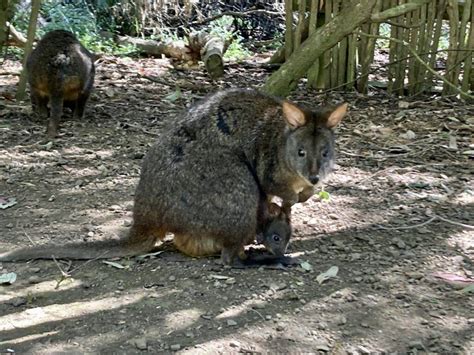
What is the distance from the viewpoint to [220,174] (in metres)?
4.11

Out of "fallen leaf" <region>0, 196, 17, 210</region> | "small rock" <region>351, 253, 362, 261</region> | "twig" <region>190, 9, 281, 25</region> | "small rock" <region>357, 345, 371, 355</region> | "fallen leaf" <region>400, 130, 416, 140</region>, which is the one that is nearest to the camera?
"small rock" <region>357, 345, 371, 355</region>

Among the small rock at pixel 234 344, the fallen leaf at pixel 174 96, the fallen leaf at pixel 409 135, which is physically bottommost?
the small rock at pixel 234 344

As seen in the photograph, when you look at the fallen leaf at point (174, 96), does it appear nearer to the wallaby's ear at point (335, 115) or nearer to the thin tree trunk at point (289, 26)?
the thin tree trunk at point (289, 26)

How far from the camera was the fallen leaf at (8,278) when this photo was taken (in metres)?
3.93

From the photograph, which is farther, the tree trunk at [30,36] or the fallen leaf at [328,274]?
the tree trunk at [30,36]

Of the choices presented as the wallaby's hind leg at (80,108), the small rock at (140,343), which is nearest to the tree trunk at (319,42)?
the wallaby's hind leg at (80,108)

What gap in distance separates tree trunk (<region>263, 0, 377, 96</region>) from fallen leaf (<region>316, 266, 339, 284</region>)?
2.52 m

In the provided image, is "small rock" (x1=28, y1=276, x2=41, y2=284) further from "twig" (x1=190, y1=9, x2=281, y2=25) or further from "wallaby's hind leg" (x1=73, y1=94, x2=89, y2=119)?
"twig" (x1=190, y1=9, x2=281, y2=25)

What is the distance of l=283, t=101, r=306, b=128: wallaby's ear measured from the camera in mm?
4160

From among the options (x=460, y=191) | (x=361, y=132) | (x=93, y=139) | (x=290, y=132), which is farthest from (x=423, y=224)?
(x=93, y=139)

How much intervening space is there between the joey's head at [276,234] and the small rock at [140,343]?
44.0 inches

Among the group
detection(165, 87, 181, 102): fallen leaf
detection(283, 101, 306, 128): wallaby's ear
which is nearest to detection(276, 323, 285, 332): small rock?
detection(283, 101, 306, 128): wallaby's ear

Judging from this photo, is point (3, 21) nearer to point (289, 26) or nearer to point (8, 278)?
point (289, 26)

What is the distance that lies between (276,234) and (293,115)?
0.72m
